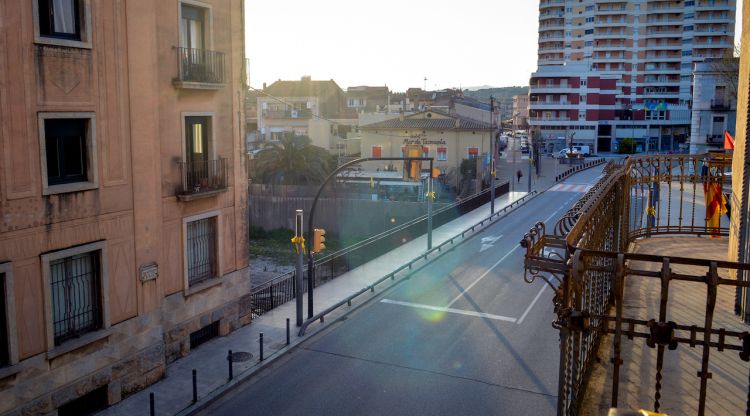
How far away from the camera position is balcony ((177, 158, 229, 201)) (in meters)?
16.5

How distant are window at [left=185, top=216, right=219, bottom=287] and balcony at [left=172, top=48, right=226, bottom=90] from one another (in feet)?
11.9

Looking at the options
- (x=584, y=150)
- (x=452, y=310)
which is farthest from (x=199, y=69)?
(x=584, y=150)

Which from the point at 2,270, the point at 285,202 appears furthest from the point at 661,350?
the point at 285,202

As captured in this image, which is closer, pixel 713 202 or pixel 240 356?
pixel 240 356

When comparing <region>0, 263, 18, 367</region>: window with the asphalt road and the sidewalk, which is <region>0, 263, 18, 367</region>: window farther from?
the asphalt road

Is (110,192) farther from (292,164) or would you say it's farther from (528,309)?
(292,164)

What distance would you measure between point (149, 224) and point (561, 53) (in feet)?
355

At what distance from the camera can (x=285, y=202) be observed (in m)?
44.7

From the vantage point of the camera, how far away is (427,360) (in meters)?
16.5

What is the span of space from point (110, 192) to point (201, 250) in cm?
420

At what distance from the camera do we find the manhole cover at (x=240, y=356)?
54.1 feet

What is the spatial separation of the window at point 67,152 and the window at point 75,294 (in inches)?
59.2

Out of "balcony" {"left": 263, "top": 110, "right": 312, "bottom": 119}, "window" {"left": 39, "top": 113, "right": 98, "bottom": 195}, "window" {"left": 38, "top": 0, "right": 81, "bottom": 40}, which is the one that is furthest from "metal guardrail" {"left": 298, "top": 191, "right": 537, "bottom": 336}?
"balcony" {"left": 263, "top": 110, "right": 312, "bottom": 119}

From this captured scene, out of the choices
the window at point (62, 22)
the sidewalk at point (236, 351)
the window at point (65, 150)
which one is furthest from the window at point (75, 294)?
the window at point (62, 22)
